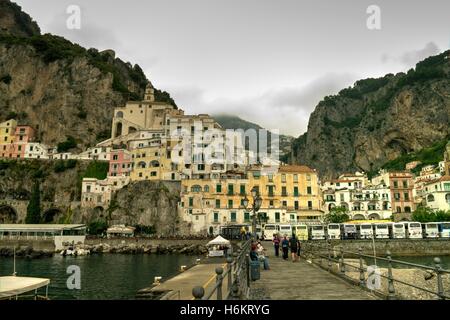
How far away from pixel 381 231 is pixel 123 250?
41.0 m

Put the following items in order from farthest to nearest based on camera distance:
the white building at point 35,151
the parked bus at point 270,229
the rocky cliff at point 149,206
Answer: the white building at point 35,151 → the rocky cliff at point 149,206 → the parked bus at point 270,229

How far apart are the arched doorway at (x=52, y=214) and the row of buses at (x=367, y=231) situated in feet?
176

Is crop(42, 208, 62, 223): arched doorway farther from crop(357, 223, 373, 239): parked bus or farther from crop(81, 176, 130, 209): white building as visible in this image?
crop(357, 223, 373, 239): parked bus

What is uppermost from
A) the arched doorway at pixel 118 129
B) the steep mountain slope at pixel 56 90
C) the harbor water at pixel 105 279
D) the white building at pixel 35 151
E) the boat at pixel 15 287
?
the steep mountain slope at pixel 56 90

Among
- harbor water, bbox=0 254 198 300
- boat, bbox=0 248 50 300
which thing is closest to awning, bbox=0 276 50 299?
boat, bbox=0 248 50 300

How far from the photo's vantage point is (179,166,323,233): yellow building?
6456 cm

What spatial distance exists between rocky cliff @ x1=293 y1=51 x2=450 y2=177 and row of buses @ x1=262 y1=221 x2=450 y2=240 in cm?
7931

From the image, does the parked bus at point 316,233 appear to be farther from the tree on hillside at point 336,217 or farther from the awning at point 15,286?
the awning at point 15,286

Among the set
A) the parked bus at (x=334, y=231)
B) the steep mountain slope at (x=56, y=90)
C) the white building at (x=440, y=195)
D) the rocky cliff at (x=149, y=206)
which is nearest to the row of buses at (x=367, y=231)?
the parked bus at (x=334, y=231)

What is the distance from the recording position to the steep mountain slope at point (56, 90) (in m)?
109

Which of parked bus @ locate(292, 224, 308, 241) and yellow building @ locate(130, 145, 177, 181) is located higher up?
yellow building @ locate(130, 145, 177, 181)
